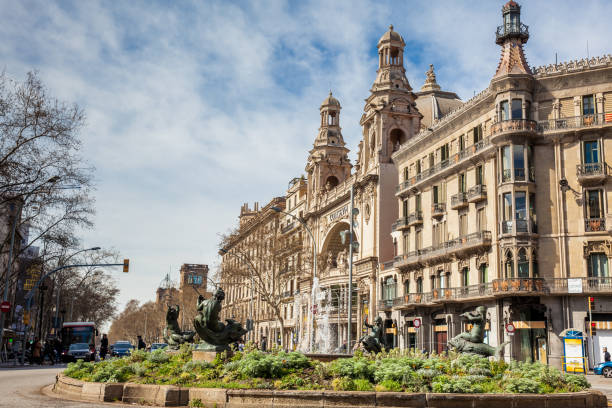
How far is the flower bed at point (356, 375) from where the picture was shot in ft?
39.8

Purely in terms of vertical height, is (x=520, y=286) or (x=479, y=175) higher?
(x=479, y=175)

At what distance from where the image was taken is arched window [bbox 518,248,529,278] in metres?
37.6

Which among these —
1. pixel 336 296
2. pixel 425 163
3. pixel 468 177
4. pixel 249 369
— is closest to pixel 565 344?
pixel 468 177

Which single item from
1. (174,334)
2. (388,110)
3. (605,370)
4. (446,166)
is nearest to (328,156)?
(388,110)

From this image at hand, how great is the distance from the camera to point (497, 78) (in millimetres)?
40156

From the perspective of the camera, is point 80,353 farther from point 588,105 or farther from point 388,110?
point 588,105

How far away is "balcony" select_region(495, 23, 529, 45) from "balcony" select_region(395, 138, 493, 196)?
708 centimetres

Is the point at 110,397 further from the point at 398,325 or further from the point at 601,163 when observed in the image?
the point at 398,325

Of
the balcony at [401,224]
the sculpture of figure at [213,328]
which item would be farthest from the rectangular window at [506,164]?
the sculpture of figure at [213,328]

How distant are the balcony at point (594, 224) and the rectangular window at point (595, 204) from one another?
412 mm

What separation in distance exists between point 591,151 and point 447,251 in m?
11.3

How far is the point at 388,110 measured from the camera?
57.9m

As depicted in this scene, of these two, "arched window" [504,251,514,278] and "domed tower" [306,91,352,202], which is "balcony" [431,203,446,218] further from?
"domed tower" [306,91,352,202]

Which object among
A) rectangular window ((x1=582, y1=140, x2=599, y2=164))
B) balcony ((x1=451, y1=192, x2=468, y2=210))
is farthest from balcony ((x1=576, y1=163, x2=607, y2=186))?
balcony ((x1=451, y1=192, x2=468, y2=210))
